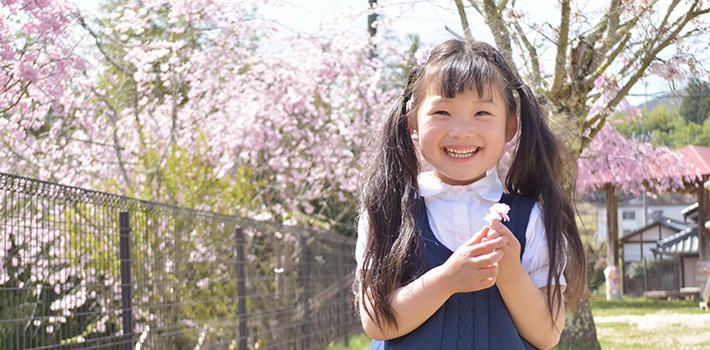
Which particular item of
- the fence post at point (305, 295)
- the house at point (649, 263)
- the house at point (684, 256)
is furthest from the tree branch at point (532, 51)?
the house at point (649, 263)

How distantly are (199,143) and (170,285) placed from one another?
3120mm

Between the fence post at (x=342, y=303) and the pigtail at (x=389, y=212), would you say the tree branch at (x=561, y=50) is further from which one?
the fence post at (x=342, y=303)

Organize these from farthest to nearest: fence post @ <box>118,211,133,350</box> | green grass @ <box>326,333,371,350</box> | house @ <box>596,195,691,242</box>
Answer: house @ <box>596,195,691,242</box> < green grass @ <box>326,333,371,350</box> < fence post @ <box>118,211,133,350</box>

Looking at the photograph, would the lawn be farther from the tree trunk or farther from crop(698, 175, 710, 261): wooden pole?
crop(698, 175, 710, 261): wooden pole

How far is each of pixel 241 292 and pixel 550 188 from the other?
149 inches

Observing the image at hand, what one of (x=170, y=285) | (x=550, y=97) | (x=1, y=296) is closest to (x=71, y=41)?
(x=170, y=285)

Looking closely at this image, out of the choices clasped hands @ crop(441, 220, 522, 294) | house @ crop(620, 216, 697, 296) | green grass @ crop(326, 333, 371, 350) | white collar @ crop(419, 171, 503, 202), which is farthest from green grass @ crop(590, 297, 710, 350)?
house @ crop(620, 216, 697, 296)

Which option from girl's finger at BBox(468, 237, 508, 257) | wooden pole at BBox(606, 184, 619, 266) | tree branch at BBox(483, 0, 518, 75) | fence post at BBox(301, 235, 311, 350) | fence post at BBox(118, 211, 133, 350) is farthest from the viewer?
wooden pole at BBox(606, 184, 619, 266)

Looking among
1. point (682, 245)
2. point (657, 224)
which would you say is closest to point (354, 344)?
point (682, 245)

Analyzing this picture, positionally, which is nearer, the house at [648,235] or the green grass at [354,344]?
the green grass at [354,344]

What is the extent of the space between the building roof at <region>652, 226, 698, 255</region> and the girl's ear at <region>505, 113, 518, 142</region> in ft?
52.7

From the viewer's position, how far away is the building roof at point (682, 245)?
Result: 1656 cm

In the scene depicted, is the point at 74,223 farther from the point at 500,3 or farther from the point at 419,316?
the point at 500,3

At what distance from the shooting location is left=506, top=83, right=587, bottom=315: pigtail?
→ 5.75ft
